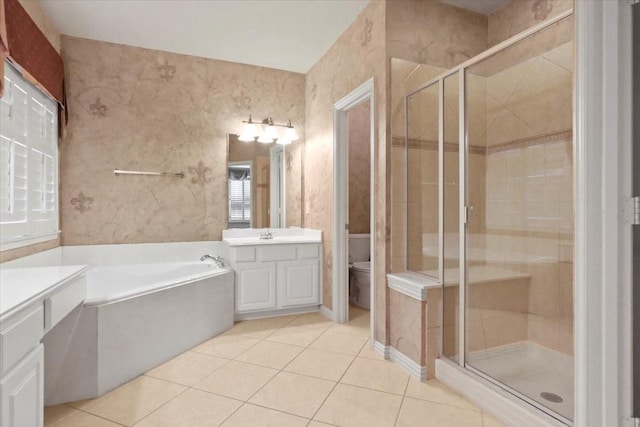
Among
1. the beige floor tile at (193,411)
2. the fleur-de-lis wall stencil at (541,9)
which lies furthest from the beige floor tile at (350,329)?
the fleur-de-lis wall stencil at (541,9)

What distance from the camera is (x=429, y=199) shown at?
2426mm

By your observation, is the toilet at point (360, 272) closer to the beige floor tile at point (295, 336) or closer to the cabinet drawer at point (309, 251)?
the cabinet drawer at point (309, 251)

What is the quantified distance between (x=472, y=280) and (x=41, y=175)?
323 cm

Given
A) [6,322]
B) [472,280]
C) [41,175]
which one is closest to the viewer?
[6,322]

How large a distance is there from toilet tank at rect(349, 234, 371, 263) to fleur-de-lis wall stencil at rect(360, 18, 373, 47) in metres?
2.19

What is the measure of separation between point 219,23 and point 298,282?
97.6 inches

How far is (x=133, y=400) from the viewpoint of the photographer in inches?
77.4

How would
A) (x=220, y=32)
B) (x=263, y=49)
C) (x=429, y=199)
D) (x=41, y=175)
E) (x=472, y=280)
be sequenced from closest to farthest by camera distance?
(x=472, y=280) → (x=429, y=199) → (x=41, y=175) → (x=220, y=32) → (x=263, y=49)

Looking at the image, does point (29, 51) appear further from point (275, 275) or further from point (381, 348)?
point (381, 348)

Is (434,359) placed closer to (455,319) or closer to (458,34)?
(455,319)

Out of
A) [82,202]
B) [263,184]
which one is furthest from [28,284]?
[263,184]

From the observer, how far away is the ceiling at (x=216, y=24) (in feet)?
8.99

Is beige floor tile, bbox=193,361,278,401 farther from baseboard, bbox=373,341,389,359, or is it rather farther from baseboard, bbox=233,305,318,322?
baseboard, bbox=233,305,318,322

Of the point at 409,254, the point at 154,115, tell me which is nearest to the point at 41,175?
the point at 154,115
